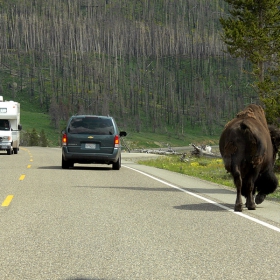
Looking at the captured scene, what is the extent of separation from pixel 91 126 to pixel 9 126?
16.1 metres

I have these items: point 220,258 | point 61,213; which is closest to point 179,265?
point 220,258

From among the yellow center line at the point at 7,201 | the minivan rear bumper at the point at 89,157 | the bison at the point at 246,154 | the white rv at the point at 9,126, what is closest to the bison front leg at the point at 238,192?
the bison at the point at 246,154

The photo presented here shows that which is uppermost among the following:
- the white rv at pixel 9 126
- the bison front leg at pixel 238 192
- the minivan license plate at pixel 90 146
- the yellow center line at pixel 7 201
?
the bison front leg at pixel 238 192

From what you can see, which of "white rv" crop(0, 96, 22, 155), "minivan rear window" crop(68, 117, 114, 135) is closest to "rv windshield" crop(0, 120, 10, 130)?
"white rv" crop(0, 96, 22, 155)

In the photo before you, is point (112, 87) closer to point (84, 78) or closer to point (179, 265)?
point (84, 78)

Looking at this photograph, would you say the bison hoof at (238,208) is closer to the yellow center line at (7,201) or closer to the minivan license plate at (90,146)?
the yellow center line at (7,201)

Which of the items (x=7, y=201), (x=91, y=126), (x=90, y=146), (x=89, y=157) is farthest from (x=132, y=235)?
(x=91, y=126)

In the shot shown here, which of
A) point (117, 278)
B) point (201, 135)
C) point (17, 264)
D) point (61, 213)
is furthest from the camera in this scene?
point (201, 135)

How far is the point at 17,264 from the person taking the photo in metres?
6.77

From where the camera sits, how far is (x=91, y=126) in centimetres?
2414

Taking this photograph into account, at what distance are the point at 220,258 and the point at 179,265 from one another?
66cm

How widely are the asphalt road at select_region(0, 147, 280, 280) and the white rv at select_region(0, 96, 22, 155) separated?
2237cm

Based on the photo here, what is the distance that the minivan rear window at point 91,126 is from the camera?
23984 millimetres

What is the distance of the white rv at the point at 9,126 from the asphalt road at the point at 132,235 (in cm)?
2237
